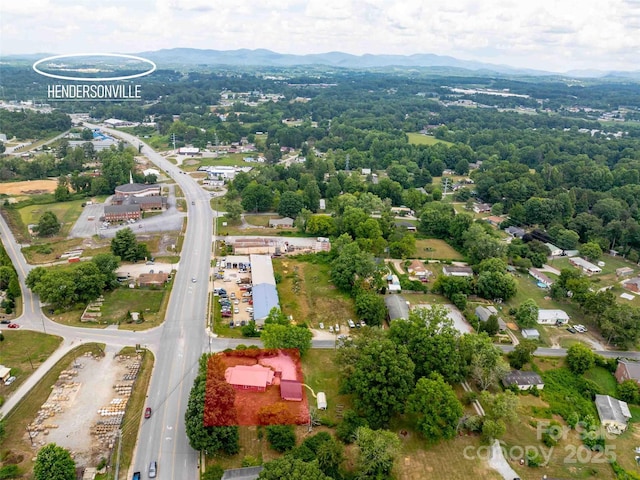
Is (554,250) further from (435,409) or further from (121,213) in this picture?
(121,213)

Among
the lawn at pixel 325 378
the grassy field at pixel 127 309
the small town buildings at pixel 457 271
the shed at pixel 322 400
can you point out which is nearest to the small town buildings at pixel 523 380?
the lawn at pixel 325 378

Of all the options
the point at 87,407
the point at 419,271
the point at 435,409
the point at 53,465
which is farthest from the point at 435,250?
the point at 53,465

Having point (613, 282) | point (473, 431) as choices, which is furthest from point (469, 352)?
point (613, 282)

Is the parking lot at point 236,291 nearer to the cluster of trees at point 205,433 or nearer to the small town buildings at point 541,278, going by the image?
the cluster of trees at point 205,433

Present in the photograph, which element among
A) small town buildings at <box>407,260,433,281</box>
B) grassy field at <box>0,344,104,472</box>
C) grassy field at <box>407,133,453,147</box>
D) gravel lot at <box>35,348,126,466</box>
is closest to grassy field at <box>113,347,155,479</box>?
gravel lot at <box>35,348,126,466</box>

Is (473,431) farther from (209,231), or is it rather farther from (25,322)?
(209,231)

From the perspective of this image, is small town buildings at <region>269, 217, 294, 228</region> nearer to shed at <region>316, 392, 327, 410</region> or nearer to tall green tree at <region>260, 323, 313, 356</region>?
tall green tree at <region>260, 323, 313, 356</region>
